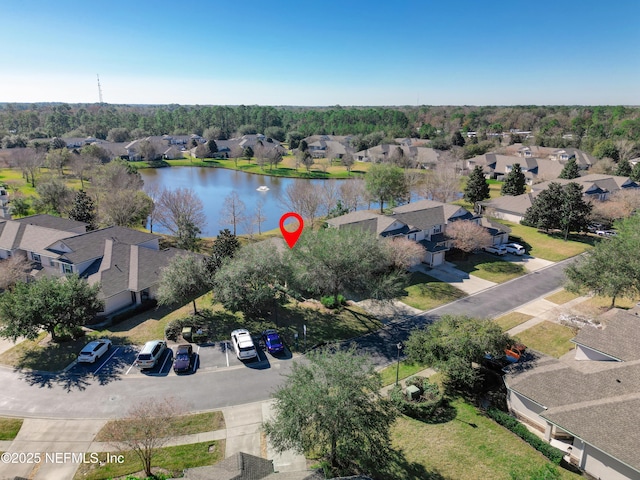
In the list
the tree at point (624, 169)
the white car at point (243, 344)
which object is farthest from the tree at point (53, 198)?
the tree at point (624, 169)

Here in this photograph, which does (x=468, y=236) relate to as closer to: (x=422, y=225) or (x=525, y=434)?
(x=422, y=225)

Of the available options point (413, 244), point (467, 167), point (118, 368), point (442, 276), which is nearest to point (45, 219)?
Answer: point (118, 368)

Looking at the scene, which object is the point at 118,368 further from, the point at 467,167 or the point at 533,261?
the point at 467,167

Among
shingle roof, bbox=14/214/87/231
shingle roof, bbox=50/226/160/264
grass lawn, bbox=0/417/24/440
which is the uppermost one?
shingle roof, bbox=14/214/87/231

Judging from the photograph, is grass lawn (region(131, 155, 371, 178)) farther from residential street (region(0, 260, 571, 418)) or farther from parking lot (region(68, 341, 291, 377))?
residential street (region(0, 260, 571, 418))

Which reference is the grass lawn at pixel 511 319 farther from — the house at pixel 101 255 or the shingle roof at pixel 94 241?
the shingle roof at pixel 94 241

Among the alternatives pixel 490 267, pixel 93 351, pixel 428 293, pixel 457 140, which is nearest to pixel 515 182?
pixel 490 267

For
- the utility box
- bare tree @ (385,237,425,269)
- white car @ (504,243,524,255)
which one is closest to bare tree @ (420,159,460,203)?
white car @ (504,243,524,255)
